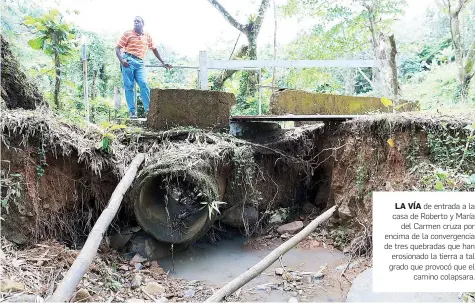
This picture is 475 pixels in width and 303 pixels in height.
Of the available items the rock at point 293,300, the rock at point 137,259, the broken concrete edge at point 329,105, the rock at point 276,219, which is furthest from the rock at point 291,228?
the rock at point 137,259

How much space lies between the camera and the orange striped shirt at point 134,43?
6223mm

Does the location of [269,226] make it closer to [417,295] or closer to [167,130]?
[167,130]

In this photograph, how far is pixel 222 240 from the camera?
6164 millimetres

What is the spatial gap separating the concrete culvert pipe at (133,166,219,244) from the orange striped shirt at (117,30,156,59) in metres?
2.31

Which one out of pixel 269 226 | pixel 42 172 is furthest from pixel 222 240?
pixel 42 172

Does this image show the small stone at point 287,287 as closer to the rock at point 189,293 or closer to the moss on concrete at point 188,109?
the rock at point 189,293

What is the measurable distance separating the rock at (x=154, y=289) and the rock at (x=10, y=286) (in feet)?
4.68

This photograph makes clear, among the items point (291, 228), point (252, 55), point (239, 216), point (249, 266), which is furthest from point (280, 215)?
point (252, 55)

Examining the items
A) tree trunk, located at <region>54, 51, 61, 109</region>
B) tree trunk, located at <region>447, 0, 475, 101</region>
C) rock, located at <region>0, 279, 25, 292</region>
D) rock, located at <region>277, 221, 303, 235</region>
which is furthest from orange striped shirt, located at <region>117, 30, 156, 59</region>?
tree trunk, located at <region>447, 0, 475, 101</region>

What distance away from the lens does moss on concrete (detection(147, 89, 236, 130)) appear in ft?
18.4

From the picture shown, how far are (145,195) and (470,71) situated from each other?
24.1ft

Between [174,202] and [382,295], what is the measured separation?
10.7ft

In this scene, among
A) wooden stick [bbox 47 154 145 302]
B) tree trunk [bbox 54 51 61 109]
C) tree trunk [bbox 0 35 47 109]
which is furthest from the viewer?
tree trunk [bbox 54 51 61 109]

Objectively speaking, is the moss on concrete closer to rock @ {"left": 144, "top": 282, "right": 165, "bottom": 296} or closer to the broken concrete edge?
the broken concrete edge
